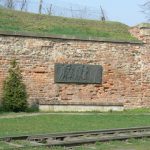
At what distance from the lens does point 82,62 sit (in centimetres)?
2464

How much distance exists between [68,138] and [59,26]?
13.6 metres

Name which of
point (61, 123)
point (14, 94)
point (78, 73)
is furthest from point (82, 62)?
point (61, 123)

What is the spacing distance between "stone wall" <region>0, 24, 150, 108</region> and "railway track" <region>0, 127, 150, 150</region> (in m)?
8.59

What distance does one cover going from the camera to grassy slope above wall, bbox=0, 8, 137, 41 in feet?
81.8

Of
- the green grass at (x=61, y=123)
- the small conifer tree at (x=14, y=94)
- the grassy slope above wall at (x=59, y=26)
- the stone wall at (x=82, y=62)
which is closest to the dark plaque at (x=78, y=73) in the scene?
the stone wall at (x=82, y=62)

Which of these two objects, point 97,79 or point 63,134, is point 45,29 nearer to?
point 97,79

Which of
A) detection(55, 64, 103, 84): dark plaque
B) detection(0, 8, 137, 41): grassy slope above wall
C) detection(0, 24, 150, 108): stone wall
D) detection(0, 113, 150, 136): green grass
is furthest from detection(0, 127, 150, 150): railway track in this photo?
detection(0, 8, 137, 41): grassy slope above wall

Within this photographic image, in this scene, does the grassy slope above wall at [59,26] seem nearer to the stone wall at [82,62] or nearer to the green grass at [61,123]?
the stone wall at [82,62]

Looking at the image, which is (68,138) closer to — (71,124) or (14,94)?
(71,124)

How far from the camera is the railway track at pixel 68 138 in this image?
12250 millimetres

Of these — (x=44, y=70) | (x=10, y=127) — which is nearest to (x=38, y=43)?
(x=44, y=70)

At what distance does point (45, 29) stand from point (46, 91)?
3.82m

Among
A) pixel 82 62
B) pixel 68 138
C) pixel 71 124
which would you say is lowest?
pixel 68 138

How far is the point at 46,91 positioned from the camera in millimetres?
23578
